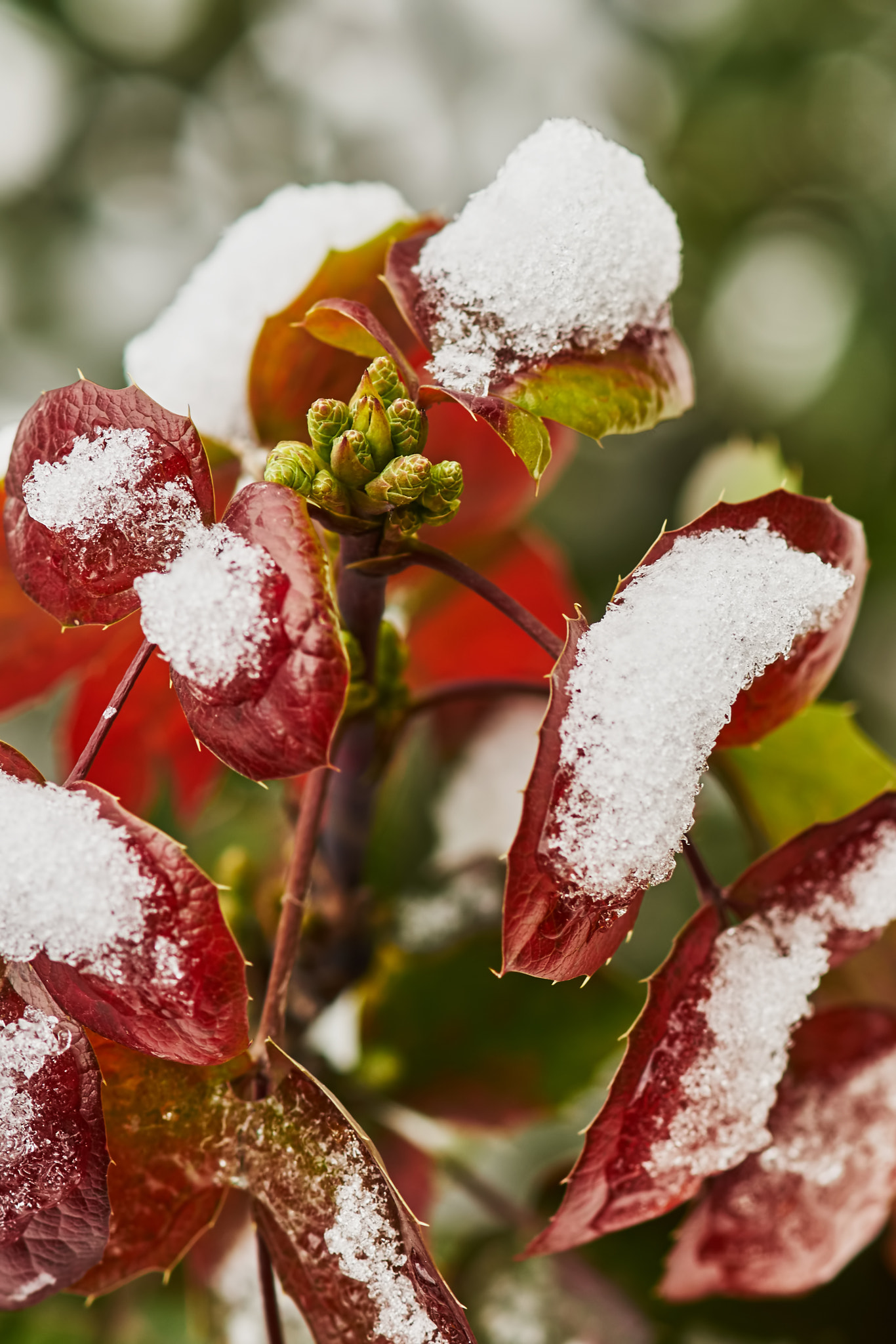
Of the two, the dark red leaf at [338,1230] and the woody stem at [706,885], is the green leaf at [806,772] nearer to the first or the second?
the woody stem at [706,885]

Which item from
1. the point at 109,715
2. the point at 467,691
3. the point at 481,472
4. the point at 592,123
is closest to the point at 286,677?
the point at 109,715

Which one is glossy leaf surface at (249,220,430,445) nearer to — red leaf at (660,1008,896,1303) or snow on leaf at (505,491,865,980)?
snow on leaf at (505,491,865,980)

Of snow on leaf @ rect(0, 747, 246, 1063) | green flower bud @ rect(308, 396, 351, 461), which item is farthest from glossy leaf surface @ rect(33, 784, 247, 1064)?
green flower bud @ rect(308, 396, 351, 461)

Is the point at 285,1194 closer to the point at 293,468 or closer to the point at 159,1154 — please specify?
the point at 159,1154

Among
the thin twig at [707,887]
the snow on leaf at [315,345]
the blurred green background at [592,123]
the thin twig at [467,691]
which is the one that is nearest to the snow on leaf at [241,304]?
the snow on leaf at [315,345]

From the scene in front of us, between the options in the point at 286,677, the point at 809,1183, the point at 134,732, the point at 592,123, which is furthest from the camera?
the point at 592,123

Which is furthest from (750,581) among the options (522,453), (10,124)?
(10,124)

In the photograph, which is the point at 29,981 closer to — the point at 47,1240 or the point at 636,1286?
the point at 47,1240
